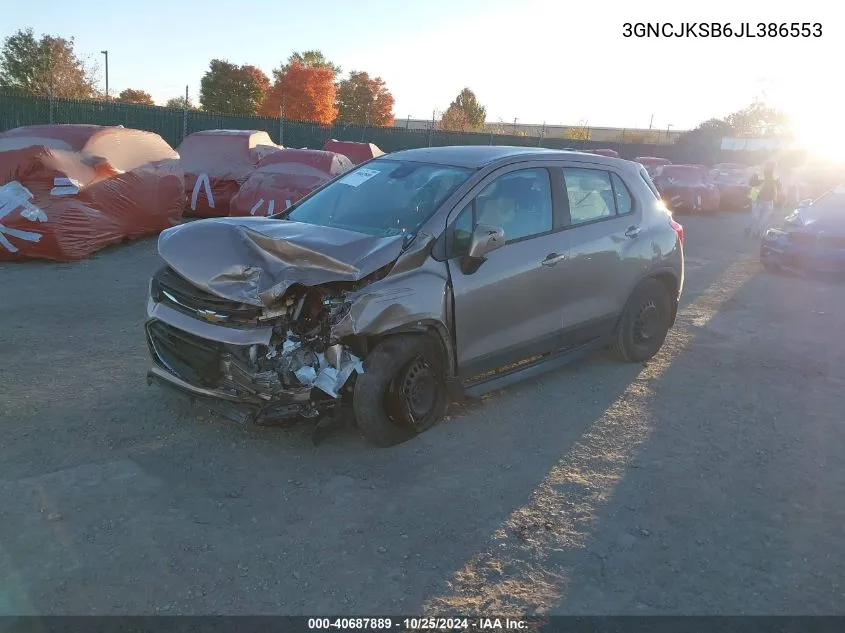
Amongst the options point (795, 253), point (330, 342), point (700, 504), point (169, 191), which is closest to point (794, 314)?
point (795, 253)

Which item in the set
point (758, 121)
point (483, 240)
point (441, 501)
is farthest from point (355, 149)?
point (758, 121)

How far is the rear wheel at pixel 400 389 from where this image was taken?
408 centimetres

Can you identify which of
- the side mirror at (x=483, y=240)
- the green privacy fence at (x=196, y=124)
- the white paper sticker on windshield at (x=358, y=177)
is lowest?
the side mirror at (x=483, y=240)

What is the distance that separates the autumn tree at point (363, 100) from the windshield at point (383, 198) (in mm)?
58049

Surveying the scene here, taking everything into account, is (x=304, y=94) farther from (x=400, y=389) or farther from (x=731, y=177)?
(x=400, y=389)

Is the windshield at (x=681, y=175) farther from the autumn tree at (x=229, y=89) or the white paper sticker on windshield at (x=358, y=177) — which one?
the autumn tree at (x=229, y=89)

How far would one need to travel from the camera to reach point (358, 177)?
17.3 feet

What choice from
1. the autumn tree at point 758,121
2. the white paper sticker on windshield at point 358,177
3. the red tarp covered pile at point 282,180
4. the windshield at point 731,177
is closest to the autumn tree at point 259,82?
the autumn tree at point 758,121

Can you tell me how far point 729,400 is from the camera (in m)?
5.43

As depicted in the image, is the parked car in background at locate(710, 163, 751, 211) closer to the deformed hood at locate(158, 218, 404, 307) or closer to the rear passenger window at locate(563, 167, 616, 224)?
the rear passenger window at locate(563, 167, 616, 224)

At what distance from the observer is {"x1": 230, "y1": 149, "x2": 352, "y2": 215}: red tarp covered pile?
11.5 meters

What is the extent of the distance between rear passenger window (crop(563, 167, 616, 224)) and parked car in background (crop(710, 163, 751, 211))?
749 inches

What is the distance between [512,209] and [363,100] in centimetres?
6256

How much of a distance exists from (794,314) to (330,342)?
681 cm
